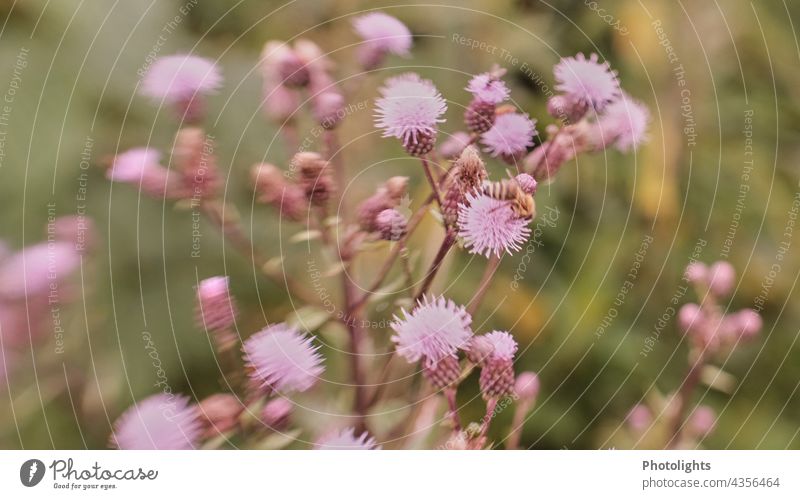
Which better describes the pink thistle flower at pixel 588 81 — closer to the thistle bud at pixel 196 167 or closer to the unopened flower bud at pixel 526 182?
the unopened flower bud at pixel 526 182

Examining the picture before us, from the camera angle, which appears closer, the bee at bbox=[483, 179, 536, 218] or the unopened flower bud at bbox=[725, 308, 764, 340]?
the bee at bbox=[483, 179, 536, 218]

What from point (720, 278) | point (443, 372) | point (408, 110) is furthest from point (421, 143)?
point (720, 278)

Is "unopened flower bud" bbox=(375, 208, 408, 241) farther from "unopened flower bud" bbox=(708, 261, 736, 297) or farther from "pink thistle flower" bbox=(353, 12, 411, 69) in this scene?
"unopened flower bud" bbox=(708, 261, 736, 297)
